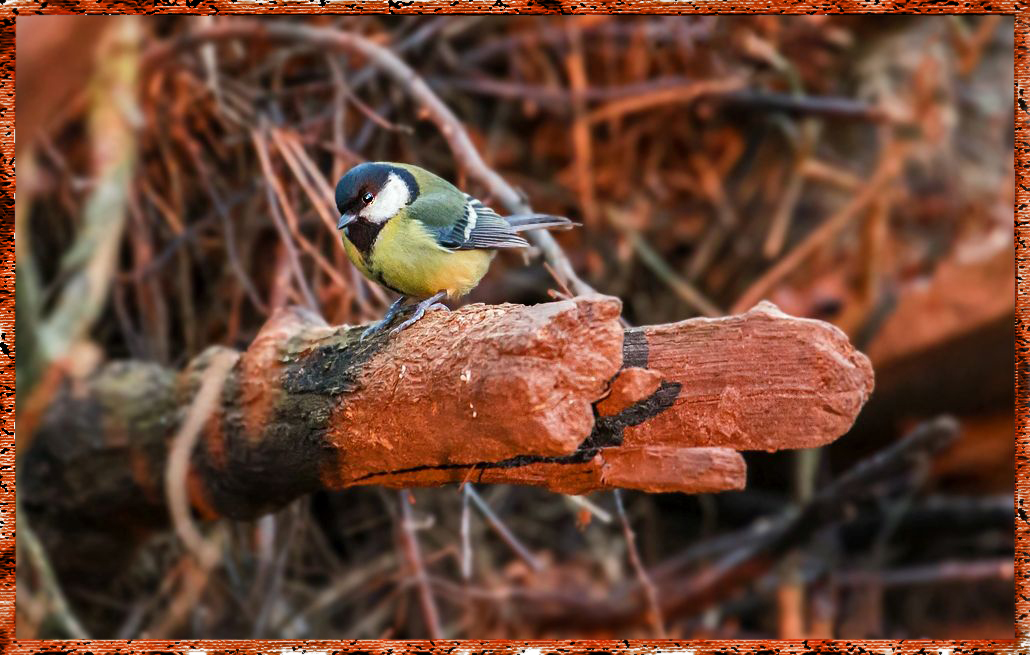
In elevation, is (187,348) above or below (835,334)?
below

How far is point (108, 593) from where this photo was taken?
265cm

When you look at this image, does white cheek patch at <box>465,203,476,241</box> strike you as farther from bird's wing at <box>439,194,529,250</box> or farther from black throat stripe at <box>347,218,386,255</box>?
black throat stripe at <box>347,218,386,255</box>

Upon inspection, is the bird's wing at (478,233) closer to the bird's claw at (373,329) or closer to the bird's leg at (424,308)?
the bird's leg at (424,308)

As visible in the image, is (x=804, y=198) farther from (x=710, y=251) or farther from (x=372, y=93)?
(x=372, y=93)

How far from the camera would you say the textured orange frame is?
154cm

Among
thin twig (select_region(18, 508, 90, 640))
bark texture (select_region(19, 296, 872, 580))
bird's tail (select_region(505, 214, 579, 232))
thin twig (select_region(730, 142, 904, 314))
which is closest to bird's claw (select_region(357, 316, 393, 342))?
bark texture (select_region(19, 296, 872, 580))

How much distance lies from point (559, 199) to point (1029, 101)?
2.20m

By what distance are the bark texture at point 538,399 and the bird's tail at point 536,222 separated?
0.41 meters

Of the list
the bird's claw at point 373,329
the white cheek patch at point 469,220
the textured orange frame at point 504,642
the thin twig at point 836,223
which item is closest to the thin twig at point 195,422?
the textured orange frame at point 504,642

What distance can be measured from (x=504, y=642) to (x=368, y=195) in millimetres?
836

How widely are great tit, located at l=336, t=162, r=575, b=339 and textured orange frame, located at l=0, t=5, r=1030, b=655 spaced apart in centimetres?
33

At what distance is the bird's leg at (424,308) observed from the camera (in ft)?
5.18

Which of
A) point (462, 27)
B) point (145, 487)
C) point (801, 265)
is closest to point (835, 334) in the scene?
point (145, 487)

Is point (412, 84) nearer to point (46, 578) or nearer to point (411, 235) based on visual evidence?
point (411, 235)
